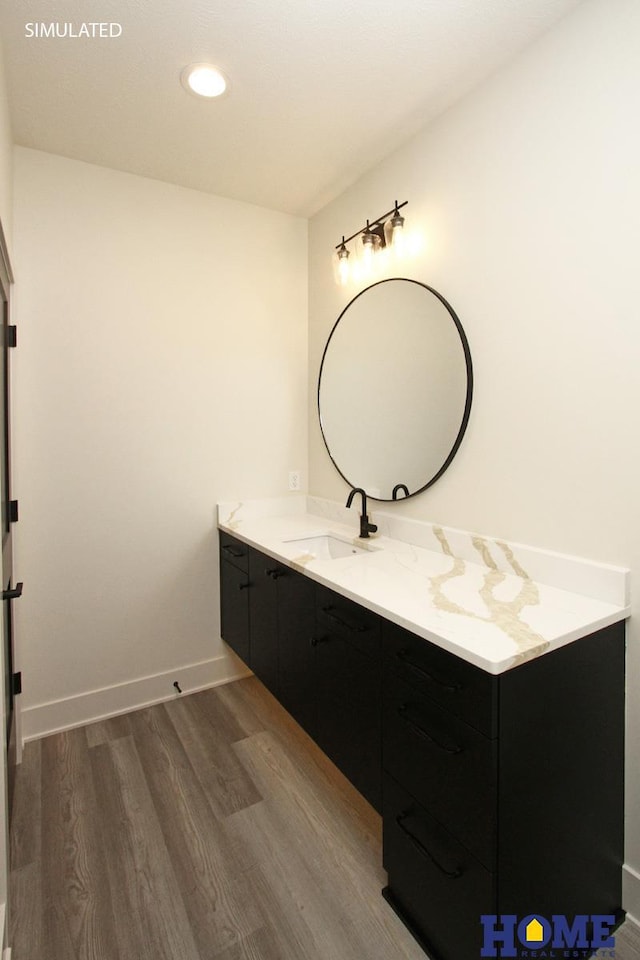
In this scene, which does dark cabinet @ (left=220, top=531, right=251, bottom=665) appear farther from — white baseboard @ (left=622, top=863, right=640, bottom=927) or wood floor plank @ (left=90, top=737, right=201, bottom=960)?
white baseboard @ (left=622, top=863, right=640, bottom=927)

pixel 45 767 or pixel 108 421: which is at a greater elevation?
pixel 108 421

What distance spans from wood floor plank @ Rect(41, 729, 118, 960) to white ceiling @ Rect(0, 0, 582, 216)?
2650mm

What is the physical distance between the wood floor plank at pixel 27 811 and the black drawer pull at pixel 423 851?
1.22 m

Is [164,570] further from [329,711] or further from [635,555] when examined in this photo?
[635,555]

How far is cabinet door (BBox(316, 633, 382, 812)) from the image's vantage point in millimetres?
1477

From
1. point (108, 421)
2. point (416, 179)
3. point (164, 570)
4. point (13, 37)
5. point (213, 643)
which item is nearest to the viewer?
point (13, 37)

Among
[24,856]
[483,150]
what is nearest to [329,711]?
[24,856]

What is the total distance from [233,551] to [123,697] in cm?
92

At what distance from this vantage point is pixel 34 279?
6.98ft

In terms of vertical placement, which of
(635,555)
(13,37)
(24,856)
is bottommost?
(24,856)

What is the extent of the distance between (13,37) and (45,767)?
8.79 ft

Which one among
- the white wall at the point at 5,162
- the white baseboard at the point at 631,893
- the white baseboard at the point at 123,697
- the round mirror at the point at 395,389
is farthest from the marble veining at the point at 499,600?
the white wall at the point at 5,162

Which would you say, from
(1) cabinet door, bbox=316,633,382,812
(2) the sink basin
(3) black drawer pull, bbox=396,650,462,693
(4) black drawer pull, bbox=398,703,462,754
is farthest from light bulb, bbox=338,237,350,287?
(4) black drawer pull, bbox=398,703,462,754

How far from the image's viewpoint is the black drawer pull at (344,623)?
59.9 inches
